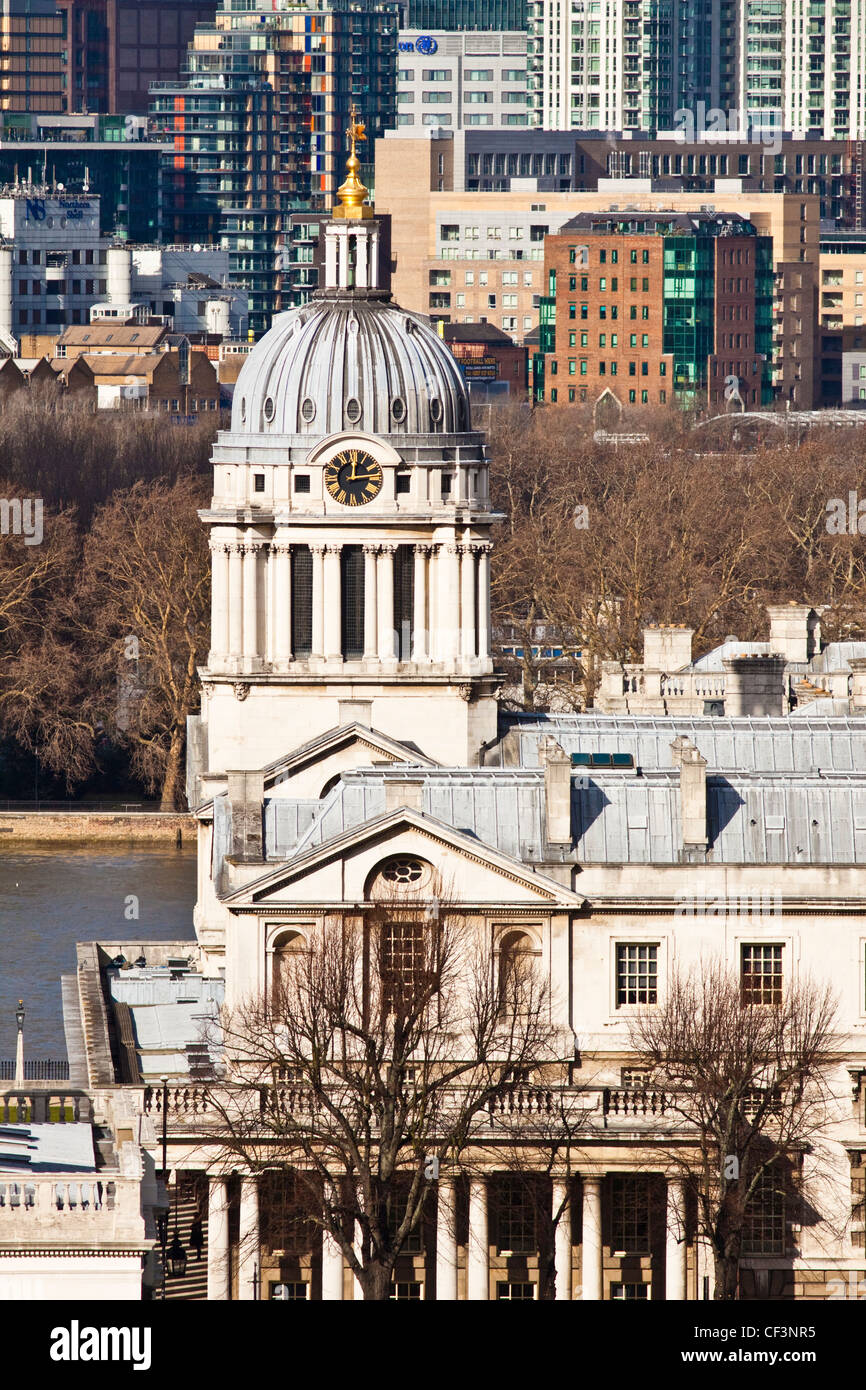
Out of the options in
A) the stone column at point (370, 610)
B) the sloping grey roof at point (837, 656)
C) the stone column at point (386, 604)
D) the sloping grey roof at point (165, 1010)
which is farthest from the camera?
the sloping grey roof at point (837, 656)

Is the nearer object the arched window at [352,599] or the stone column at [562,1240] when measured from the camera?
the stone column at [562,1240]

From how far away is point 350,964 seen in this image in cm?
7250

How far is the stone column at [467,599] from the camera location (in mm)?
97812

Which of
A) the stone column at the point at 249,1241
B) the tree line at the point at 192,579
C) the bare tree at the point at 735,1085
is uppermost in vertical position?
the tree line at the point at 192,579

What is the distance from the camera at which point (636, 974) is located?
74.2 meters

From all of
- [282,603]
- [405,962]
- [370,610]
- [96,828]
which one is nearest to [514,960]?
[405,962]

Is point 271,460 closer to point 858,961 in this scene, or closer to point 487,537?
point 487,537

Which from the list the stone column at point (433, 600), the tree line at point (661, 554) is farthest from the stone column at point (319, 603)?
the tree line at point (661, 554)

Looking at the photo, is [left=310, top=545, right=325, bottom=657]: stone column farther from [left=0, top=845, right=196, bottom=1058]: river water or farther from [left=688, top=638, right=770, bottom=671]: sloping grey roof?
[left=688, top=638, right=770, bottom=671]: sloping grey roof

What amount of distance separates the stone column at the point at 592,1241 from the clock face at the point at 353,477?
29.8 m

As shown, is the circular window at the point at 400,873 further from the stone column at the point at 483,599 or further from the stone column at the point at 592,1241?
the stone column at the point at 483,599

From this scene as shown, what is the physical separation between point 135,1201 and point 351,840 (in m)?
17.0

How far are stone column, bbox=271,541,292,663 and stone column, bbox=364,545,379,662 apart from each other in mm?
1764
